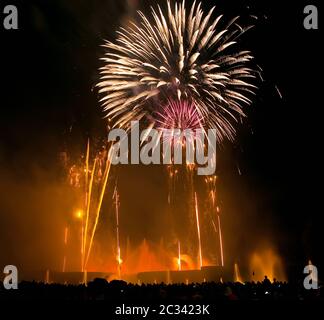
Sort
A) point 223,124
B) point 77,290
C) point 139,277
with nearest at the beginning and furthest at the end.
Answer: point 77,290 → point 223,124 → point 139,277

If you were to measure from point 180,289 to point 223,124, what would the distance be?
690 inches

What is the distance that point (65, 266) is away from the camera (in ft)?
202

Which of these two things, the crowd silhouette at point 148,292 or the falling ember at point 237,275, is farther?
the falling ember at point 237,275

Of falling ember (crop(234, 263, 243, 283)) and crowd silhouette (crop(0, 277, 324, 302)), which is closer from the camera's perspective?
crowd silhouette (crop(0, 277, 324, 302))

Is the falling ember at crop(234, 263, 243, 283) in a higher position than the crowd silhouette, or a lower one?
lower

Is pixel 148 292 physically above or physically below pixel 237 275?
above

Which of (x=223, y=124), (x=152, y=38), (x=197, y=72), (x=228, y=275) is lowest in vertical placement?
(x=228, y=275)

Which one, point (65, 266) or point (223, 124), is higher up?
point (223, 124)

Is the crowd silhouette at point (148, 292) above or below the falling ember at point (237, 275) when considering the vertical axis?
above

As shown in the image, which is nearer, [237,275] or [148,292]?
[148,292]
